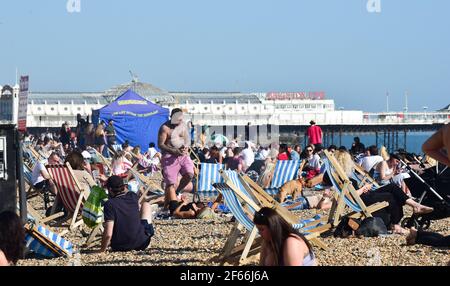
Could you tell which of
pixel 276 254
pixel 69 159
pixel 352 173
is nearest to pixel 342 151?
pixel 352 173

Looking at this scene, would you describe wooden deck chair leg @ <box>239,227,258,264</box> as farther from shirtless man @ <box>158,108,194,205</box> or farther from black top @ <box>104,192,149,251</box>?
shirtless man @ <box>158,108,194,205</box>

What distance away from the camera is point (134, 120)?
26562 millimetres

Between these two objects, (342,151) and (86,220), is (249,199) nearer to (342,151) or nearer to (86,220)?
(86,220)

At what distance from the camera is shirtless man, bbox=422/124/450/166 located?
4.80 m

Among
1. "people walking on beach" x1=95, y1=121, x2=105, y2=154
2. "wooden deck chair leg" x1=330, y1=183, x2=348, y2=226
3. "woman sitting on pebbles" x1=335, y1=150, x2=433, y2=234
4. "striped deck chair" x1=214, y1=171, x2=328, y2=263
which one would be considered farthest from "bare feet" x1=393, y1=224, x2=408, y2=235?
"people walking on beach" x1=95, y1=121, x2=105, y2=154

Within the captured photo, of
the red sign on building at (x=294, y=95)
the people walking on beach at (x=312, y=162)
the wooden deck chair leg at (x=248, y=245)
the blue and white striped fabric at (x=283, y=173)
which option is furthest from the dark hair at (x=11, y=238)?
the red sign on building at (x=294, y=95)

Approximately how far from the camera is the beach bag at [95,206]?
25.0 ft

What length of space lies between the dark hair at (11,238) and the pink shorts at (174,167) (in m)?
5.74

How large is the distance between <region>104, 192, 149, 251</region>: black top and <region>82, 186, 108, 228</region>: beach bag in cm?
36

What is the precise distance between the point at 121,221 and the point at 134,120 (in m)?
19.4

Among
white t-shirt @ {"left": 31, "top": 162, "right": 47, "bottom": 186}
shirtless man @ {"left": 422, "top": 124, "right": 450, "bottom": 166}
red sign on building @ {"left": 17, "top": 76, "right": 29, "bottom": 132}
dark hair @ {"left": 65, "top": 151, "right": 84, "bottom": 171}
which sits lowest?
white t-shirt @ {"left": 31, "top": 162, "right": 47, "bottom": 186}

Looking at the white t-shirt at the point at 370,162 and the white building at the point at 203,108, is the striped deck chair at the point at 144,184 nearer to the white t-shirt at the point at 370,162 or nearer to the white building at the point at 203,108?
the white t-shirt at the point at 370,162

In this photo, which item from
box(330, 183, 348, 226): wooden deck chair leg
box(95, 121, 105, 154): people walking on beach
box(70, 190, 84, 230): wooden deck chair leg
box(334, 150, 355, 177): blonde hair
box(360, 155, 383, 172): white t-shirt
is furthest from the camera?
box(95, 121, 105, 154): people walking on beach
